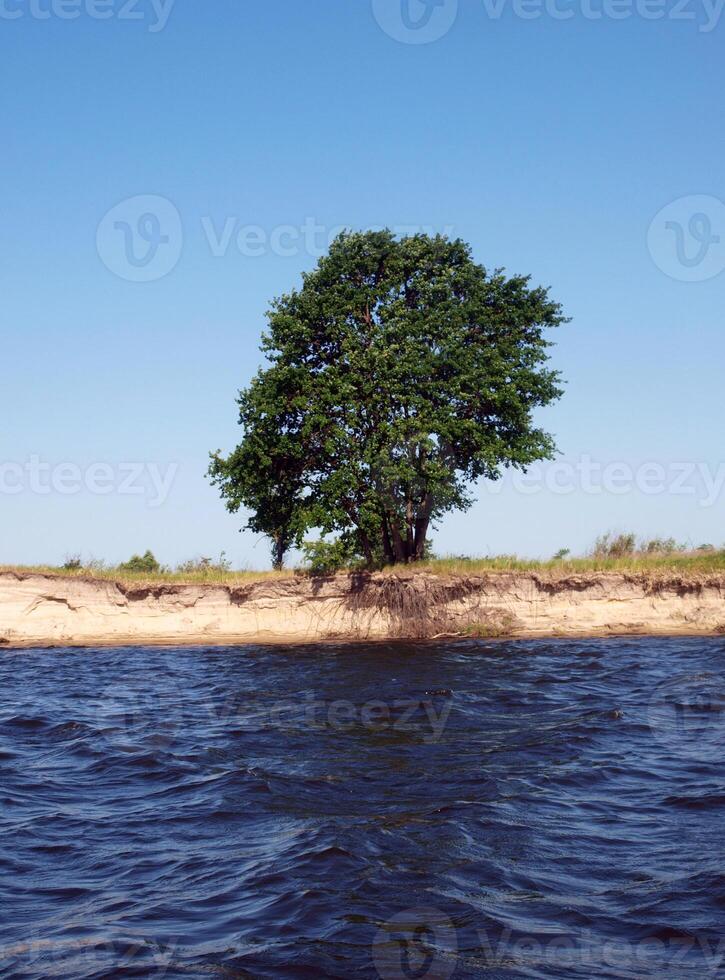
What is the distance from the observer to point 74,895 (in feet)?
27.4

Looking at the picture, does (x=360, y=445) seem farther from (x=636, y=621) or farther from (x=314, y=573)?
(x=636, y=621)

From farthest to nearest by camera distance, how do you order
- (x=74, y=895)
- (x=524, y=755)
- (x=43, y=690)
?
1. (x=43, y=690)
2. (x=524, y=755)
3. (x=74, y=895)

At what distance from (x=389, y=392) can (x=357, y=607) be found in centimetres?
733

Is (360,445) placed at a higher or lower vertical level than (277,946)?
higher

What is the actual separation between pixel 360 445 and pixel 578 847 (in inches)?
765

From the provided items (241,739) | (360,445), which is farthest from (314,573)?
(241,739)
